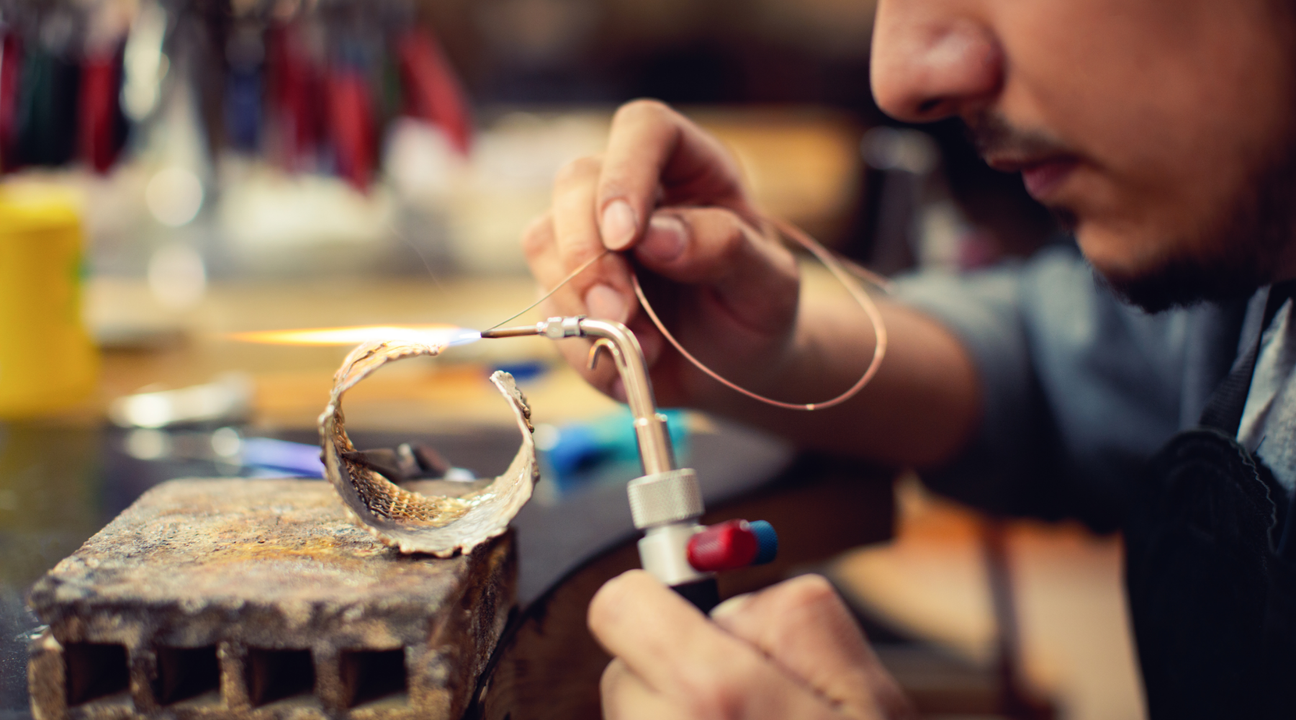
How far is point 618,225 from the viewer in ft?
1.83

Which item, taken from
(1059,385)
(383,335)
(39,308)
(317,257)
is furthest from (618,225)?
(317,257)

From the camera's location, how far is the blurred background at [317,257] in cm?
84

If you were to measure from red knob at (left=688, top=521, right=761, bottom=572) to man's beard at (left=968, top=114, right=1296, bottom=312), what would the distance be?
28 cm

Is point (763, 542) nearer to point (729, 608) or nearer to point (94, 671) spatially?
point (729, 608)

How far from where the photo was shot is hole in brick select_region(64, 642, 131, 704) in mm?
363

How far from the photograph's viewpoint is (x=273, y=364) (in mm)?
1193

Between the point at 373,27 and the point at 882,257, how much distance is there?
0.95 metres

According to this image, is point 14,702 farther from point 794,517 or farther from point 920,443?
point 920,443

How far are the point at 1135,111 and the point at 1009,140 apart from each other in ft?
0.21

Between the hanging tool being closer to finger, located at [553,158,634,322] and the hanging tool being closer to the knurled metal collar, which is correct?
the knurled metal collar

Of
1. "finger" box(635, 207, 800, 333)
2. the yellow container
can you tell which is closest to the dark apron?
"finger" box(635, 207, 800, 333)

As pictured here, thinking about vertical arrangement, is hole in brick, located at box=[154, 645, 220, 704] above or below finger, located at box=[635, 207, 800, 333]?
below

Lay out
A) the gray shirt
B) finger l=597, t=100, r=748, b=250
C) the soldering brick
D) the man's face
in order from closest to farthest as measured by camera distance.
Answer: the soldering brick, the man's face, finger l=597, t=100, r=748, b=250, the gray shirt

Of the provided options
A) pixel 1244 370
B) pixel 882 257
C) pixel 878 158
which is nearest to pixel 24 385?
pixel 1244 370
